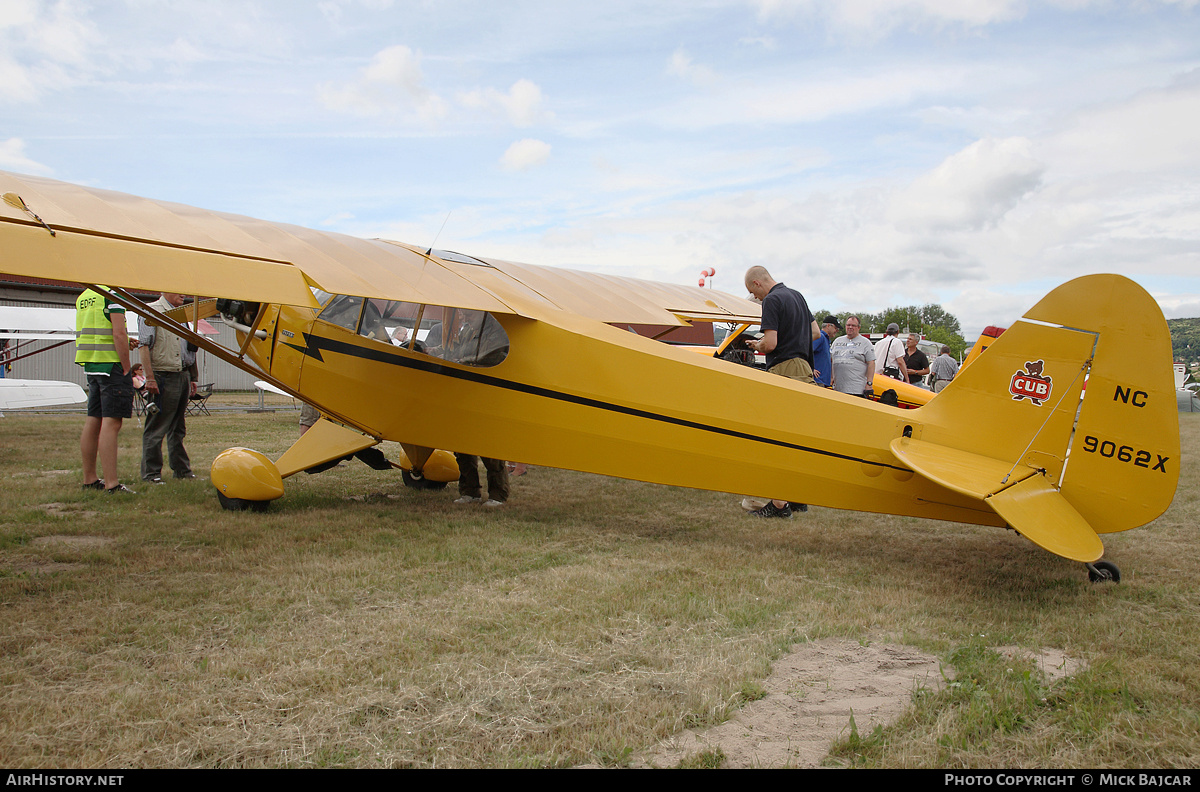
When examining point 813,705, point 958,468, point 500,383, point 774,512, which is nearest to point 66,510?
point 500,383

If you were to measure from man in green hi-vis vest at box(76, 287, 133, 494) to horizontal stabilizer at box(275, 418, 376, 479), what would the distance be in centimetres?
156

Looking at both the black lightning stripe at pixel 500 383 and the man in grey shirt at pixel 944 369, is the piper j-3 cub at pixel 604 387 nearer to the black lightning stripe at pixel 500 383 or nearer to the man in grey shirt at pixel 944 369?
the black lightning stripe at pixel 500 383

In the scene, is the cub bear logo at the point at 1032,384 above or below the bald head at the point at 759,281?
below

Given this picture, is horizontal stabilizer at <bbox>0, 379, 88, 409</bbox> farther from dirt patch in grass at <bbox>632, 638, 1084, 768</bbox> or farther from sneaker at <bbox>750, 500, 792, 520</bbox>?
dirt patch in grass at <bbox>632, 638, 1084, 768</bbox>

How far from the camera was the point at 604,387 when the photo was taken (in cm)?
495

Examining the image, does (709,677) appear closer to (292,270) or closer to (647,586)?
(647,586)

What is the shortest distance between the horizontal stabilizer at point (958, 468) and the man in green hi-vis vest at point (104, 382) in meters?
6.35

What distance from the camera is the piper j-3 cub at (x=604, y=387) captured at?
382 cm

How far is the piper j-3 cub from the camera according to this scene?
382 cm

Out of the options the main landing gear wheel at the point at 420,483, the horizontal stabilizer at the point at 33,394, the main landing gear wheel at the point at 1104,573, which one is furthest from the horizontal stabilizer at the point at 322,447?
the horizontal stabilizer at the point at 33,394

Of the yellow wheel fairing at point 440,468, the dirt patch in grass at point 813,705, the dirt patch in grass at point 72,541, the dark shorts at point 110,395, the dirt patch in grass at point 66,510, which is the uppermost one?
the dark shorts at point 110,395

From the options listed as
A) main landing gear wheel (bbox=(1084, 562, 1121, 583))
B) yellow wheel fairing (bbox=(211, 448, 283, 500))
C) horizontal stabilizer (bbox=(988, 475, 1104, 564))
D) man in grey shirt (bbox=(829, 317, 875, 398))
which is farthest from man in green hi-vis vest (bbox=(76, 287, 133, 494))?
man in grey shirt (bbox=(829, 317, 875, 398))

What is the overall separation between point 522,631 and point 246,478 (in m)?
3.37

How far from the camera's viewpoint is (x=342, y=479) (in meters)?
7.55
